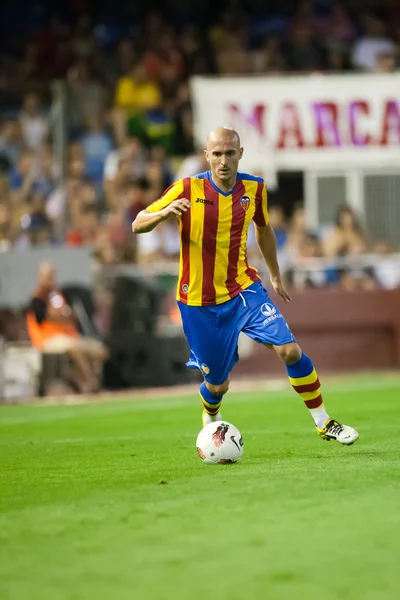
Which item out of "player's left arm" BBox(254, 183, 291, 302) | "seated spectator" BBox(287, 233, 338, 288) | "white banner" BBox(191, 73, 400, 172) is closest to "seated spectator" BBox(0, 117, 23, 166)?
"white banner" BBox(191, 73, 400, 172)

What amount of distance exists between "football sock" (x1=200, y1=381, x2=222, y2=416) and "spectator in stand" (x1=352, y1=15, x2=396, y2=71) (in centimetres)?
1442

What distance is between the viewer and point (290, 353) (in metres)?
8.71

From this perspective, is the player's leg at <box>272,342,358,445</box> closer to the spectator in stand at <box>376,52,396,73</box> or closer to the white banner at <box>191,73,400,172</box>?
the white banner at <box>191,73,400,172</box>

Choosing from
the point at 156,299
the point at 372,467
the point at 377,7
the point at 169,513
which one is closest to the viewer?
the point at 169,513

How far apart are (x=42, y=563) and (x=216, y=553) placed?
0.71m

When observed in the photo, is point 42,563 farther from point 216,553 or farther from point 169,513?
point 169,513

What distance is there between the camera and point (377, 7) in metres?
25.4

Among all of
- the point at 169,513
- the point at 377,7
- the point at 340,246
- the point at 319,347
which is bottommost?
the point at 319,347

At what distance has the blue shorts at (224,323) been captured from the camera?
29.3ft

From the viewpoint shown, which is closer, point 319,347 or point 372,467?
point 372,467

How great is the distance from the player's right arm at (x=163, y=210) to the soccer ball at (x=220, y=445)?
1.38m

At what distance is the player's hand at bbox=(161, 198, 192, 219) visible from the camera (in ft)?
27.2

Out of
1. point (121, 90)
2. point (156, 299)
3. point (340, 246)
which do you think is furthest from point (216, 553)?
point (121, 90)

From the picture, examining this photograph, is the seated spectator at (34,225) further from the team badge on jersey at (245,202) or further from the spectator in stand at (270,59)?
the team badge on jersey at (245,202)
